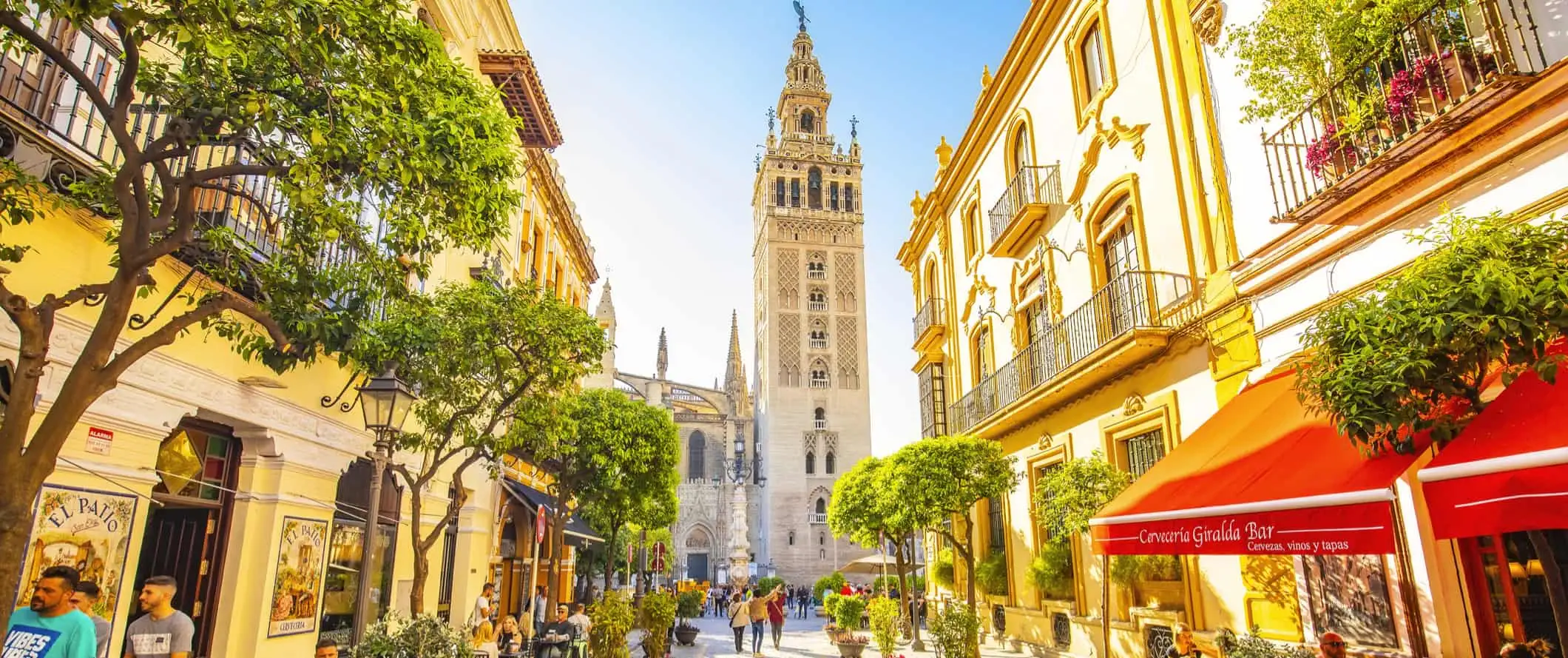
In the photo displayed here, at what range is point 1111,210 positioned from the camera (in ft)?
38.8

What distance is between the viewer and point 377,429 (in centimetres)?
719

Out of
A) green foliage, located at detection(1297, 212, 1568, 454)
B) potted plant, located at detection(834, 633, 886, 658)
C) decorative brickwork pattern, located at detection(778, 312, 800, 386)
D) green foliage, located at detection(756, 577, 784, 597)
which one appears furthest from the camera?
decorative brickwork pattern, located at detection(778, 312, 800, 386)

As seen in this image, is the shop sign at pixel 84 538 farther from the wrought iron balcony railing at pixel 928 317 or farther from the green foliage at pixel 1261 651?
the wrought iron balcony railing at pixel 928 317

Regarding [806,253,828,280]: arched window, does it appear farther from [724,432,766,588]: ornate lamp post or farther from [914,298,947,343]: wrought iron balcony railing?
[914,298,947,343]: wrought iron balcony railing

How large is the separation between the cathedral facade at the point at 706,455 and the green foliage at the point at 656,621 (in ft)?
122

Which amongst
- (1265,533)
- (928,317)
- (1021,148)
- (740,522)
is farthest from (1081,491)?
(740,522)

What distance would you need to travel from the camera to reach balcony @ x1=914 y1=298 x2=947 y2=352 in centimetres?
2017

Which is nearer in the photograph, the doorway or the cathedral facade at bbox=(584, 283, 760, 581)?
the doorway

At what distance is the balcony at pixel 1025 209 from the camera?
44.1 ft

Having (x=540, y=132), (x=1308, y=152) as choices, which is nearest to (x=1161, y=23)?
(x=1308, y=152)

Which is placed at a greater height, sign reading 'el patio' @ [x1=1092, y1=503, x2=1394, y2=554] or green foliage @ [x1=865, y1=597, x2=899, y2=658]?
sign reading 'el patio' @ [x1=1092, y1=503, x2=1394, y2=554]

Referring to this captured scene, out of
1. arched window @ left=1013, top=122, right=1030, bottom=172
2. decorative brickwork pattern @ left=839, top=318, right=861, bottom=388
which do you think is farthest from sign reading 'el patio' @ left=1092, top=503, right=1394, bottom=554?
decorative brickwork pattern @ left=839, top=318, right=861, bottom=388

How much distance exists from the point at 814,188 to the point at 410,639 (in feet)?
192

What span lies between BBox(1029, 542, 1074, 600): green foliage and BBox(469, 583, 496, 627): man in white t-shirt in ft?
25.6
